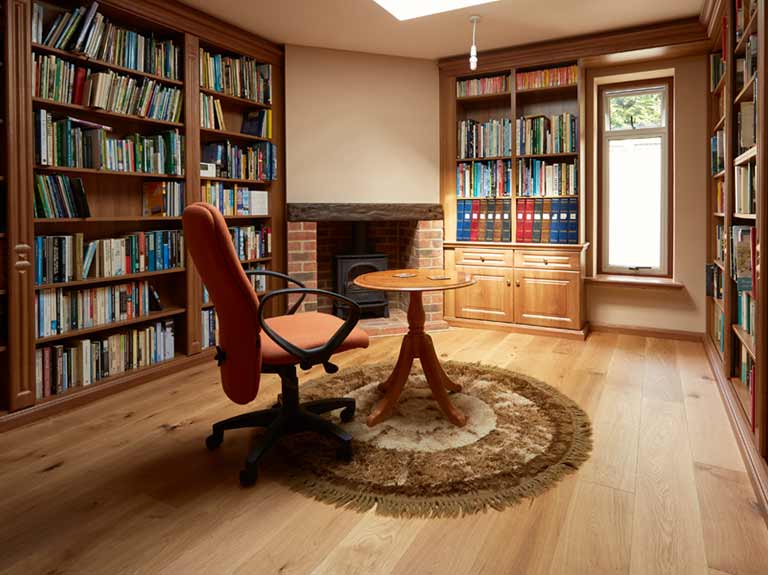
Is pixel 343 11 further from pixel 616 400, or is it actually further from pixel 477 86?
pixel 616 400

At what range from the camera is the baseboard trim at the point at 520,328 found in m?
4.37

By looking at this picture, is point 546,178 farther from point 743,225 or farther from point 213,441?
point 213,441

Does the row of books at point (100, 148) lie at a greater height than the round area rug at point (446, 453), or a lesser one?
greater

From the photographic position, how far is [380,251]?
17.5ft

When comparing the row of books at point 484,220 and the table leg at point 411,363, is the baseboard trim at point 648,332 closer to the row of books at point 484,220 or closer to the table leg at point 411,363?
the row of books at point 484,220

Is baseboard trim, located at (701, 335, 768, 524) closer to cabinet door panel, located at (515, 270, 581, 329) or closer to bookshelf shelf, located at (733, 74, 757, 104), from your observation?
cabinet door panel, located at (515, 270, 581, 329)

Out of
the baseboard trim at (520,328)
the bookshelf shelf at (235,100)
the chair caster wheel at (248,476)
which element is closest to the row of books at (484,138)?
the baseboard trim at (520,328)

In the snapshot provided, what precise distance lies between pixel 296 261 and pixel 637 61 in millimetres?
3238

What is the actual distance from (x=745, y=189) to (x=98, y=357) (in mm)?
3575

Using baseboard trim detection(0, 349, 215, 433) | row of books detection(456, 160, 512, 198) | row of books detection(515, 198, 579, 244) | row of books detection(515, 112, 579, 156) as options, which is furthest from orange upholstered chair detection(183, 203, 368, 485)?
row of books detection(515, 112, 579, 156)

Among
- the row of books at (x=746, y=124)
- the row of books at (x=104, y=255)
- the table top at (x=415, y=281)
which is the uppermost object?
the row of books at (x=746, y=124)

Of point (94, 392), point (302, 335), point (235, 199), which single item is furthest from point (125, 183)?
point (302, 335)

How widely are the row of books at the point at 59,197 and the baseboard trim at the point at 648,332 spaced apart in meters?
4.00

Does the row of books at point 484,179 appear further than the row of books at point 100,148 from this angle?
Yes
